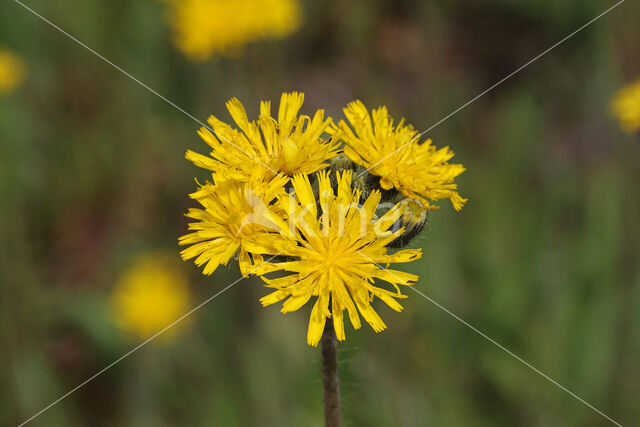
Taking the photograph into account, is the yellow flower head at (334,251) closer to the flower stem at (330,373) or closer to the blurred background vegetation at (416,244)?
the flower stem at (330,373)

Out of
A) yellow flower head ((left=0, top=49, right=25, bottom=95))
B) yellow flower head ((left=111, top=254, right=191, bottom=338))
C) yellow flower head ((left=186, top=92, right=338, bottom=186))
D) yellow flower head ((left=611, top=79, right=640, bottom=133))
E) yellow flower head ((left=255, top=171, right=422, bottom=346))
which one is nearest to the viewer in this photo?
yellow flower head ((left=255, top=171, right=422, bottom=346))

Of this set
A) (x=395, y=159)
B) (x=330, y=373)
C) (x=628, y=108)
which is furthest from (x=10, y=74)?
(x=628, y=108)

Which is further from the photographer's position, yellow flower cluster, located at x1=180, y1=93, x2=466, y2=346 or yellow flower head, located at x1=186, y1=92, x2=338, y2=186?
yellow flower head, located at x1=186, y1=92, x2=338, y2=186

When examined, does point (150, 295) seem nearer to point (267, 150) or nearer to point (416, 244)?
point (416, 244)

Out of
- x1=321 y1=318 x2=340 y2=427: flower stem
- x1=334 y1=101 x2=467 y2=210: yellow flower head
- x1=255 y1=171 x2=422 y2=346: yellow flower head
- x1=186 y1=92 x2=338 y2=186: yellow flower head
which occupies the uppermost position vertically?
x1=186 y1=92 x2=338 y2=186: yellow flower head

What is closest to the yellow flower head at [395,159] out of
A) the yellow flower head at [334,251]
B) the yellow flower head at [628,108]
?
the yellow flower head at [334,251]

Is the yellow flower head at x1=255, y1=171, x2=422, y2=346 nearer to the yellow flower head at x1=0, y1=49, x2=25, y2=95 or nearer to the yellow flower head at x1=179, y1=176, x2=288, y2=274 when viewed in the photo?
the yellow flower head at x1=179, y1=176, x2=288, y2=274

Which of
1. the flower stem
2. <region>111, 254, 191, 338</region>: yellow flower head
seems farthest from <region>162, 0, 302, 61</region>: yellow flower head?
the flower stem

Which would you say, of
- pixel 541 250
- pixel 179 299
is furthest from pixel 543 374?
pixel 179 299
